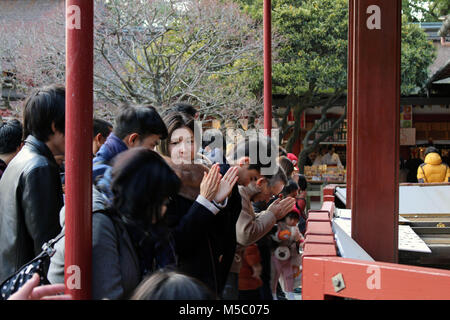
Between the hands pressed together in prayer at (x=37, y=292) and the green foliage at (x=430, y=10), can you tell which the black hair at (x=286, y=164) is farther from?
the green foliage at (x=430, y=10)

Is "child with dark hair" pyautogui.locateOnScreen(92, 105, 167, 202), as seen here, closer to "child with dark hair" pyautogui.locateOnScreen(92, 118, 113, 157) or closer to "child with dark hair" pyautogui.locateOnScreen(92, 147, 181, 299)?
"child with dark hair" pyautogui.locateOnScreen(92, 147, 181, 299)

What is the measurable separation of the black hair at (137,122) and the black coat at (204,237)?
338 mm

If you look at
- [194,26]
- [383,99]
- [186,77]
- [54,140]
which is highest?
[194,26]

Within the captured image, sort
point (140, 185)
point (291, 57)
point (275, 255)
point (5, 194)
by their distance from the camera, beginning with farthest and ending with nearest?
point (291, 57) < point (275, 255) < point (5, 194) < point (140, 185)

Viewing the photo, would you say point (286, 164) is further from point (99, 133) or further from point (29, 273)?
point (29, 273)

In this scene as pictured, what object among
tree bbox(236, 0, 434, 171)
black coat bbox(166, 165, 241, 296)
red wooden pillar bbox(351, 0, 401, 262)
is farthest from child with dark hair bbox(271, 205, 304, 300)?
tree bbox(236, 0, 434, 171)

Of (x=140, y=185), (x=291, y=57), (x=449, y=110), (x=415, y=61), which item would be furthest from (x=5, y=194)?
(x=449, y=110)

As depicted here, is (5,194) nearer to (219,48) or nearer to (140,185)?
(140,185)

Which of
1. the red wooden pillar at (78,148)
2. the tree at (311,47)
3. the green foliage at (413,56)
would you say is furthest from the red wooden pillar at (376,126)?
the green foliage at (413,56)

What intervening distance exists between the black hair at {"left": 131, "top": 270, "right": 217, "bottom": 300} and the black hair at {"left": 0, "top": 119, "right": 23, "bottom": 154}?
7.47 ft

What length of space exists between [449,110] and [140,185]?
15334 mm

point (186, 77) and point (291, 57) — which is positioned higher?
point (291, 57)

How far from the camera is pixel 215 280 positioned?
2.36 m

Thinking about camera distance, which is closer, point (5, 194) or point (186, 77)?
point (5, 194)
